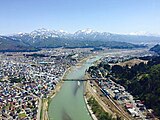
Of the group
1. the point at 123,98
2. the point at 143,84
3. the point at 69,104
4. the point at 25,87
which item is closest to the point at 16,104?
the point at 69,104

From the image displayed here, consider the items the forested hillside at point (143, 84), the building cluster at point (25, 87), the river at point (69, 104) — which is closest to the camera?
the river at point (69, 104)

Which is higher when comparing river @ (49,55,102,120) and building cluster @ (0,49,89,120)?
building cluster @ (0,49,89,120)

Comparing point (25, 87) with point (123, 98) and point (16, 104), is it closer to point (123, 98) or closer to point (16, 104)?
point (16, 104)

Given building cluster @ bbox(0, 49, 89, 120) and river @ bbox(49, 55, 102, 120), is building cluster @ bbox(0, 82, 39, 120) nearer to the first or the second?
building cluster @ bbox(0, 49, 89, 120)

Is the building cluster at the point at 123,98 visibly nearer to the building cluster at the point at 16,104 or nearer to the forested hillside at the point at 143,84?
the forested hillside at the point at 143,84

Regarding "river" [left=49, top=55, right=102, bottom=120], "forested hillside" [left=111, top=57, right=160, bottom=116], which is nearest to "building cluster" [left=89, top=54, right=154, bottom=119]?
"forested hillside" [left=111, top=57, right=160, bottom=116]

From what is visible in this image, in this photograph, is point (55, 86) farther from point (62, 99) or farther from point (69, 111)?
point (69, 111)

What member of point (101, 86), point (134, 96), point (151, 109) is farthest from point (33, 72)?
point (151, 109)

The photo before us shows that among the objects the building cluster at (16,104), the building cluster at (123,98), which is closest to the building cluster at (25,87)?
the building cluster at (16,104)
